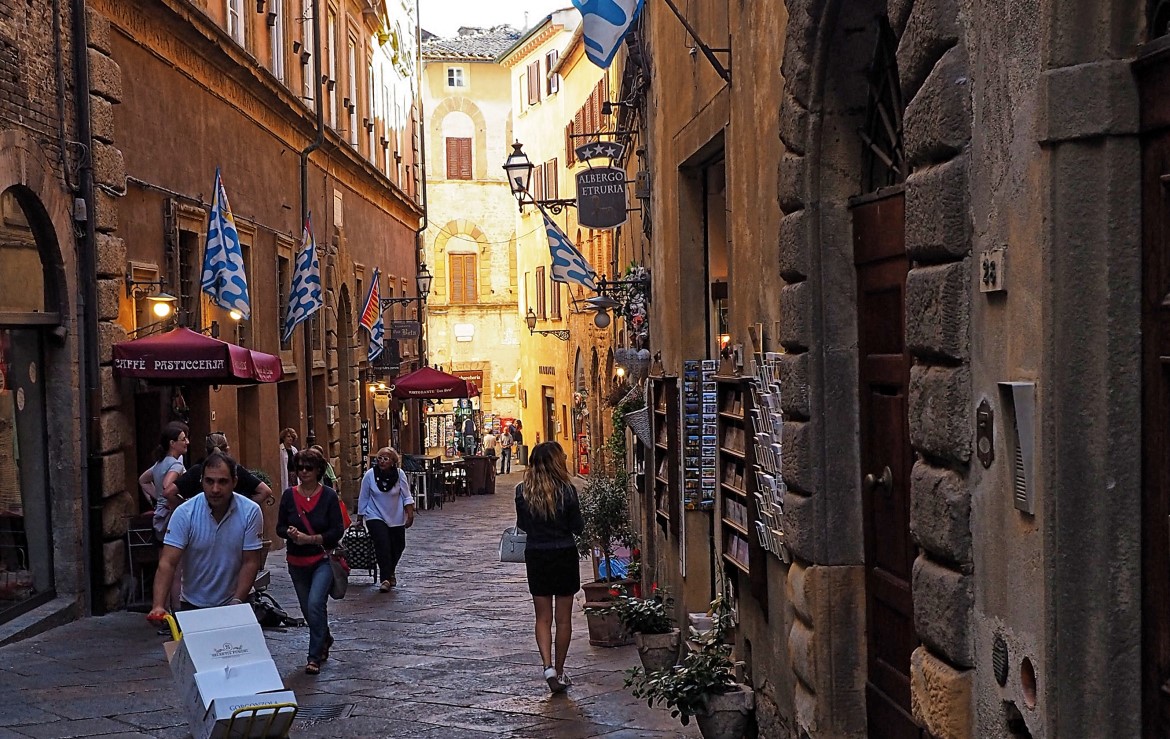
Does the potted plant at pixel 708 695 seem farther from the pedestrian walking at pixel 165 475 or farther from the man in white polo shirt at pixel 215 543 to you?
the pedestrian walking at pixel 165 475

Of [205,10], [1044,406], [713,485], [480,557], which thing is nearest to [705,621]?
[713,485]

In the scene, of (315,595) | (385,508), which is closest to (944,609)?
(315,595)

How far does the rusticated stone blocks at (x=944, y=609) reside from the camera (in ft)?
14.4

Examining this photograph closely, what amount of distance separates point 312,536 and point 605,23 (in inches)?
158

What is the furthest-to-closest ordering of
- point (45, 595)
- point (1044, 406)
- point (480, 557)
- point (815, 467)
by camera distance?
1. point (480, 557)
2. point (45, 595)
3. point (815, 467)
4. point (1044, 406)

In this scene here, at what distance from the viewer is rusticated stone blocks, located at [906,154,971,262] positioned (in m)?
4.30

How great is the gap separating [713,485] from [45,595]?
5797 millimetres

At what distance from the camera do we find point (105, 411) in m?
12.3

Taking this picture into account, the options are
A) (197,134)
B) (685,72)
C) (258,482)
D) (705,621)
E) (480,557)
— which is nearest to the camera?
(705,621)

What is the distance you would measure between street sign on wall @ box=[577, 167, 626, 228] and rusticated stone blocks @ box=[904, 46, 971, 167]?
10.8m

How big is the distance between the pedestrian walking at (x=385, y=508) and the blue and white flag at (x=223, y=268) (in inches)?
87.8

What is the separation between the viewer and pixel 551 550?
934 cm

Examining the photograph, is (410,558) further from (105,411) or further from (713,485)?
(713,485)

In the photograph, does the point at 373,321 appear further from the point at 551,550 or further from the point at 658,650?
the point at 658,650
